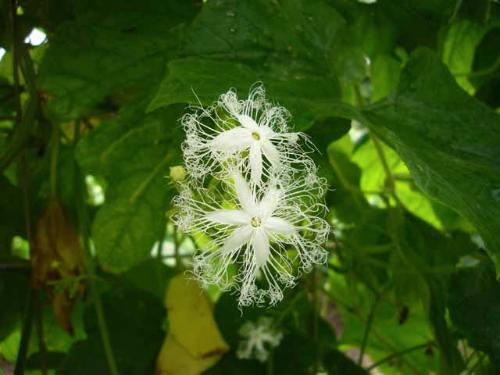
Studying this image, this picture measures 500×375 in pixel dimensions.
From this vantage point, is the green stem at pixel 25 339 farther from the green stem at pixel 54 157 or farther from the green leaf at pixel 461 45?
the green leaf at pixel 461 45

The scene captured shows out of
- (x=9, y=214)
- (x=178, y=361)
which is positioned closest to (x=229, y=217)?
(x=178, y=361)

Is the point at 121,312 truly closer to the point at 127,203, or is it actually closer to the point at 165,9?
the point at 127,203

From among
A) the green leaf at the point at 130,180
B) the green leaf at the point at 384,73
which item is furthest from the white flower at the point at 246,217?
the green leaf at the point at 384,73

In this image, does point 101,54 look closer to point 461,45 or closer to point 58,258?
point 58,258

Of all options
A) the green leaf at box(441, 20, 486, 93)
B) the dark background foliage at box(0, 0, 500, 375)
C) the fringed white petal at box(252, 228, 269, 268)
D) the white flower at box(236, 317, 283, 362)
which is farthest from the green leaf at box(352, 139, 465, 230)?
the fringed white petal at box(252, 228, 269, 268)

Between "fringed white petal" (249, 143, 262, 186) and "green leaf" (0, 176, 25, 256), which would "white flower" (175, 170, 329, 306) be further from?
"green leaf" (0, 176, 25, 256)

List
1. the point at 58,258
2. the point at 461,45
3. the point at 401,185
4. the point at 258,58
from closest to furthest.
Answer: the point at 258,58 → the point at 58,258 → the point at 461,45 → the point at 401,185
